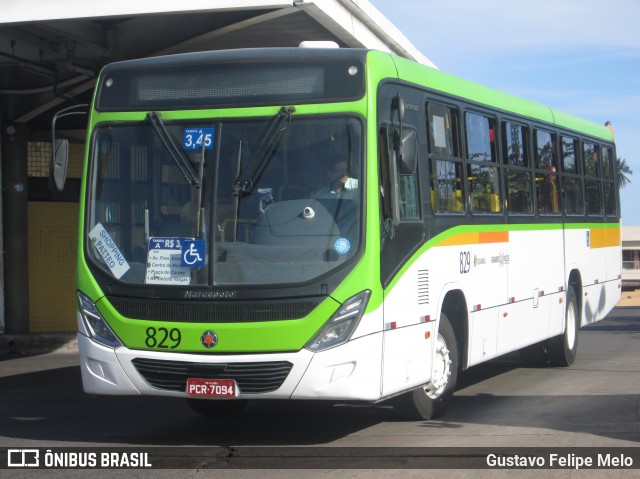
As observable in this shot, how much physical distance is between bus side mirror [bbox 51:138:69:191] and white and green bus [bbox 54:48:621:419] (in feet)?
0.13

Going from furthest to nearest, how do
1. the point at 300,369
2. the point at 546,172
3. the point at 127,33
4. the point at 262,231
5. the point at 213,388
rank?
the point at 127,33
the point at 546,172
the point at 262,231
the point at 213,388
the point at 300,369

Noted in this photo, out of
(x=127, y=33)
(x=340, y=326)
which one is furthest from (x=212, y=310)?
(x=127, y=33)

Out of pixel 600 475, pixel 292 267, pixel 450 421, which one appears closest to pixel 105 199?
pixel 292 267

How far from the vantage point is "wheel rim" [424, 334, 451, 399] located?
1021cm

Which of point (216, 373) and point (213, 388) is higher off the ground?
point (216, 373)

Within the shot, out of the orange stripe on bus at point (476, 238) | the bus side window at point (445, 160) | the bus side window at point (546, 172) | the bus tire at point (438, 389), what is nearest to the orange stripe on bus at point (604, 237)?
the bus side window at point (546, 172)

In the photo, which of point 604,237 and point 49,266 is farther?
point 49,266

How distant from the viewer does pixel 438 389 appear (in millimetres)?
10336

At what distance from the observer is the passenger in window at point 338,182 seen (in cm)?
870

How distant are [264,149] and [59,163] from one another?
1.94 meters

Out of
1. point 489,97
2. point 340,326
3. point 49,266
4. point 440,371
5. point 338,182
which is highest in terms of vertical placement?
point 489,97

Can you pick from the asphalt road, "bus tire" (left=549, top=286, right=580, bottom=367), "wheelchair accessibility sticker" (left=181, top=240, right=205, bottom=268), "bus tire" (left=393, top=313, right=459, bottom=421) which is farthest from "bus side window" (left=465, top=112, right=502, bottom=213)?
"wheelchair accessibility sticker" (left=181, top=240, right=205, bottom=268)

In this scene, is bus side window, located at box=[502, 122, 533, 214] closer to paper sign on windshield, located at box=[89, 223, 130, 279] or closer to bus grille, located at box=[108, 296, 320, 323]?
bus grille, located at box=[108, 296, 320, 323]

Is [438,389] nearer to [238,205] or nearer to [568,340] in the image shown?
[238,205]
